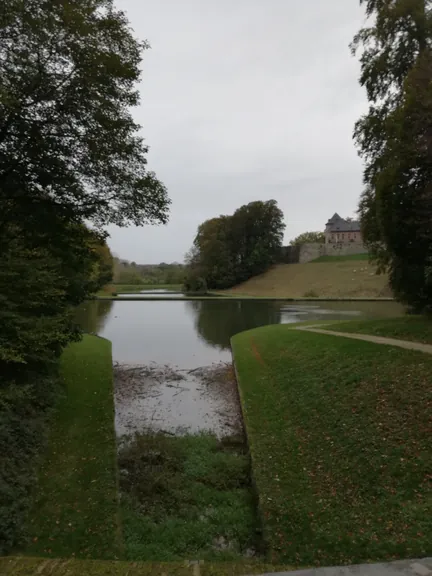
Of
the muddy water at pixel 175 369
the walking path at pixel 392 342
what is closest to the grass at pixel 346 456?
the walking path at pixel 392 342

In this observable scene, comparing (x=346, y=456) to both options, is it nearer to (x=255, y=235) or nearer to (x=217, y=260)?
(x=217, y=260)

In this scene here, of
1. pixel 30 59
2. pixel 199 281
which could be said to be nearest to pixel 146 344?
pixel 30 59

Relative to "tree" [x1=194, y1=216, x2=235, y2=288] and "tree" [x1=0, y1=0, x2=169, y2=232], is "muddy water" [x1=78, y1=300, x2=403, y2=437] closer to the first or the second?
"tree" [x1=0, y1=0, x2=169, y2=232]

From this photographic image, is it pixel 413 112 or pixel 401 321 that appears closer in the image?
pixel 413 112

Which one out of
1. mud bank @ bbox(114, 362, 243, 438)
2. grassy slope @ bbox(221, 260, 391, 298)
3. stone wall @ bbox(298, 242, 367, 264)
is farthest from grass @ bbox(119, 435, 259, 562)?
stone wall @ bbox(298, 242, 367, 264)

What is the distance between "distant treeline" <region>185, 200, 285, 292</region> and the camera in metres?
65.9

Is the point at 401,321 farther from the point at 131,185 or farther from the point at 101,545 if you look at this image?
the point at 101,545

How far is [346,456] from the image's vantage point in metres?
6.06

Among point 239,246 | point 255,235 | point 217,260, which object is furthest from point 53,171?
point 255,235

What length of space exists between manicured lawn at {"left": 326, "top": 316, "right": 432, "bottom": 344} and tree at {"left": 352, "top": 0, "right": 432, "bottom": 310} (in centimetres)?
97

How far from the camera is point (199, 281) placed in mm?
63031

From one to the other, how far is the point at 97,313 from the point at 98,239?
→ 22.4 meters

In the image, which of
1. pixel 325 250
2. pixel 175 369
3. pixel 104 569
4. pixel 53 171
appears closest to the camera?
pixel 104 569

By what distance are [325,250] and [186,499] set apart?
70.2m
